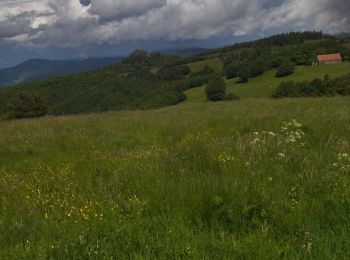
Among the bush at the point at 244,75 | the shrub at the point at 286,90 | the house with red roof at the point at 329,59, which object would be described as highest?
the house with red roof at the point at 329,59

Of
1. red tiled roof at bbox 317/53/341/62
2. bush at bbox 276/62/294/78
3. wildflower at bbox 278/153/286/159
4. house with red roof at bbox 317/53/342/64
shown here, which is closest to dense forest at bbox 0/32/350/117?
bush at bbox 276/62/294/78

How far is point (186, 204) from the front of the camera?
4996 millimetres

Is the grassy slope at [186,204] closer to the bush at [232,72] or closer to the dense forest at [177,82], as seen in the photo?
the dense forest at [177,82]

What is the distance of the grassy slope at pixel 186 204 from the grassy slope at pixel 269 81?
103 meters

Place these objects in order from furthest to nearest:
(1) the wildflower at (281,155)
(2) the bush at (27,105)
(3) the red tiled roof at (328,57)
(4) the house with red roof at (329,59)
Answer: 1. (3) the red tiled roof at (328,57)
2. (4) the house with red roof at (329,59)
3. (2) the bush at (27,105)
4. (1) the wildflower at (281,155)

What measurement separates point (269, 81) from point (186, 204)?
126642 millimetres

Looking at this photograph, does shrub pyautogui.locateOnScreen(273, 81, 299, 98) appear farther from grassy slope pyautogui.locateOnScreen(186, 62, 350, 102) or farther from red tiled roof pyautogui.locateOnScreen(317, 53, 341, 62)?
red tiled roof pyautogui.locateOnScreen(317, 53, 341, 62)

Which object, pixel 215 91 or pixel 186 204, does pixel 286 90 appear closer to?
pixel 215 91

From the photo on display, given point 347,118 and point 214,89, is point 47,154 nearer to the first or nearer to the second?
point 347,118

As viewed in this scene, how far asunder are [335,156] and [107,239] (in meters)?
4.23

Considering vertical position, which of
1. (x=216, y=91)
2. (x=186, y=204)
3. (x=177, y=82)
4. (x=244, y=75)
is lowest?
(x=216, y=91)

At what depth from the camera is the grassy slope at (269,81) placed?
366 feet

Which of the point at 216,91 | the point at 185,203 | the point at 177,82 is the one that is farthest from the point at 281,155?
the point at 177,82

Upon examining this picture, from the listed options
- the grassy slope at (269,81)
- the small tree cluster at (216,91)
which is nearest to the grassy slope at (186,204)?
the small tree cluster at (216,91)
